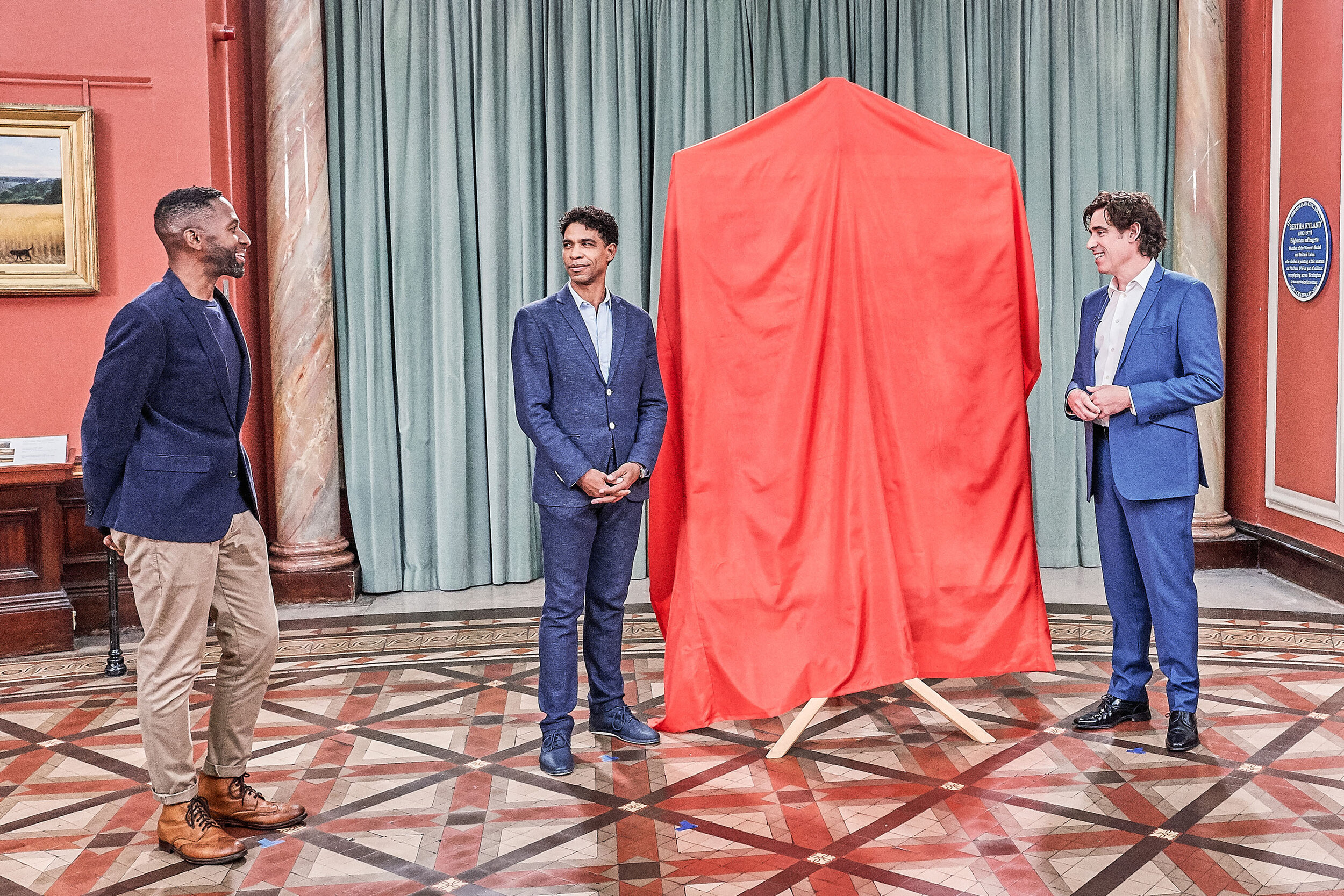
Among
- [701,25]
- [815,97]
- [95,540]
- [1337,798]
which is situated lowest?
[1337,798]

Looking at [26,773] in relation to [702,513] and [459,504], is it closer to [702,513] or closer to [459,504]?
[702,513]

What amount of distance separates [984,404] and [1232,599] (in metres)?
2.32

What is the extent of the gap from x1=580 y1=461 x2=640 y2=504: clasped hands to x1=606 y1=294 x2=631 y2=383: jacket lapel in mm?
247

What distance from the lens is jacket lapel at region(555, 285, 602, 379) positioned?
3.14 meters

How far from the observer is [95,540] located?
178 inches

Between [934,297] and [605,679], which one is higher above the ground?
[934,297]

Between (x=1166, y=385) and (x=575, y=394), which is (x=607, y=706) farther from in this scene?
(x=1166, y=385)

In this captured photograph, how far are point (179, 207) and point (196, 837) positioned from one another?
1367mm

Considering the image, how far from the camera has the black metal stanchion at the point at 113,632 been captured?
4027 mm

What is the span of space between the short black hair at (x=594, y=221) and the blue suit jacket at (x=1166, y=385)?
1.45m

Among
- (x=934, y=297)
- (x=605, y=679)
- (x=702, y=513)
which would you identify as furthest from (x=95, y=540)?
(x=934, y=297)

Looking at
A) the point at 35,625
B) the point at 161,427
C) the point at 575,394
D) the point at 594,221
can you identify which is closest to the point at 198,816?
the point at 161,427

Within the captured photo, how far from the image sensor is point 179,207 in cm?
254

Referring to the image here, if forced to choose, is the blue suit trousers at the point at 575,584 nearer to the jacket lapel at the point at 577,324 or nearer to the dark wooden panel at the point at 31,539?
the jacket lapel at the point at 577,324
